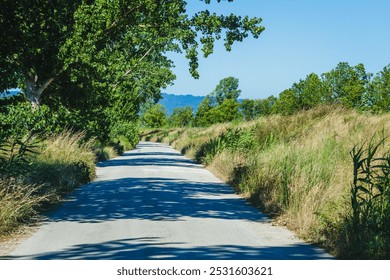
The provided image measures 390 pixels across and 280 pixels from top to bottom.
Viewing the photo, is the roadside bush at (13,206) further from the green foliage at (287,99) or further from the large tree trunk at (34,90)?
the green foliage at (287,99)

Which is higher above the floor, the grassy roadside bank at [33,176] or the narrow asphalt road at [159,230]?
the grassy roadside bank at [33,176]

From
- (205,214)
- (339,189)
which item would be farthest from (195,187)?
(339,189)

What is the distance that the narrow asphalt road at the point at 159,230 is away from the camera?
24.0 feet

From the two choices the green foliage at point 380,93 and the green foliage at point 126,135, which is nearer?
the green foliage at point 126,135

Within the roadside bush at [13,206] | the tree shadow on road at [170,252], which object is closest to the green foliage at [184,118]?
the roadside bush at [13,206]

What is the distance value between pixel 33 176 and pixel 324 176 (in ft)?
21.2

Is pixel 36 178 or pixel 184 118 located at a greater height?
pixel 184 118

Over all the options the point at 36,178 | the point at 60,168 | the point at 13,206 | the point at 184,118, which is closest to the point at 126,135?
the point at 60,168

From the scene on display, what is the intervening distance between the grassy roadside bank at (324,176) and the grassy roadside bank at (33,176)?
4.59 metres

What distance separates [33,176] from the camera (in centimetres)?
1258

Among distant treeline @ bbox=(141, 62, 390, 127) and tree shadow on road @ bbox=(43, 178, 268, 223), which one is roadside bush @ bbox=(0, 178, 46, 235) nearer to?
tree shadow on road @ bbox=(43, 178, 268, 223)

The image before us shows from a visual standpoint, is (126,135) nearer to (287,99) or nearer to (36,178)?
(36,178)

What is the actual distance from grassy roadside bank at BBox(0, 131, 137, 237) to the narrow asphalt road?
0.43 meters

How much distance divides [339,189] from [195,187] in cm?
703
